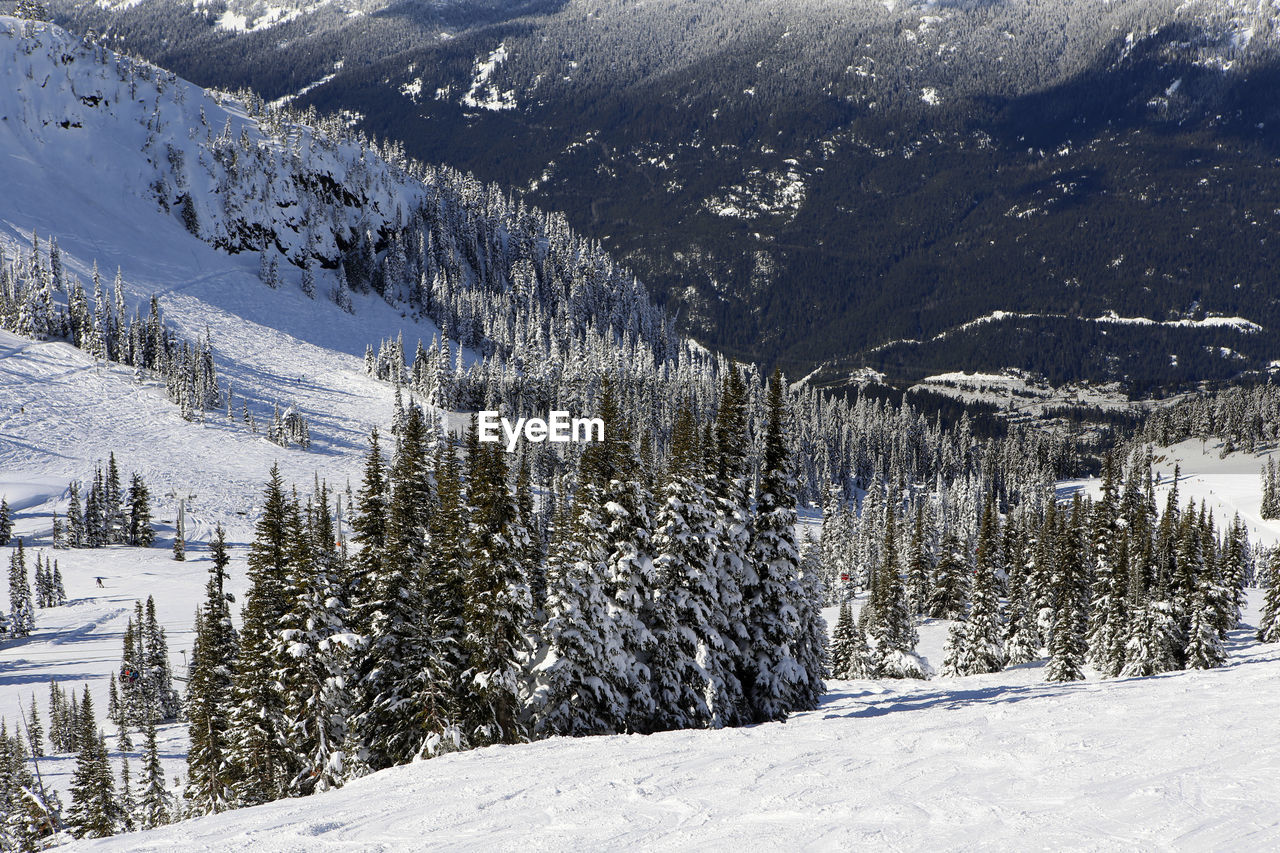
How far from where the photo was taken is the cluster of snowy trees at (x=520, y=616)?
26.6 metres

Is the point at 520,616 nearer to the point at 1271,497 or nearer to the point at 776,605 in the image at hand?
the point at 776,605

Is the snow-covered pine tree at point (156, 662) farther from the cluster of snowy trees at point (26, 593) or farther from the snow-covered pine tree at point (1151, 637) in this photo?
the snow-covered pine tree at point (1151, 637)

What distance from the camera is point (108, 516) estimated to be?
108 m

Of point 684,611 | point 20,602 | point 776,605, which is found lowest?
point 20,602

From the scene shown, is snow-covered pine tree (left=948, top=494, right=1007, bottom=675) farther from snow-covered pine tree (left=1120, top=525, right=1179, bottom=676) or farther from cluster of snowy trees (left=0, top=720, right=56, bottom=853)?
cluster of snowy trees (left=0, top=720, right=56, bottom=853)

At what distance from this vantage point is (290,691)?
1144 inches

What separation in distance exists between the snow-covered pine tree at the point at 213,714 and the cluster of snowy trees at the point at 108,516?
82286 mm

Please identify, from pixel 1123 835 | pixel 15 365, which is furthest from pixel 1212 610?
pixel 15 365

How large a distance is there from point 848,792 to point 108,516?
119 meters

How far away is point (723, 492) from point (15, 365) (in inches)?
6235

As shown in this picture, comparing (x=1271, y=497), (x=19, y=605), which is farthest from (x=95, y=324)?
(x=1271, y=497)

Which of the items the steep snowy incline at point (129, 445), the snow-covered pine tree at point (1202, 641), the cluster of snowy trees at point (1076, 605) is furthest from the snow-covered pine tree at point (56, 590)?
the snow-covered pine tree at point (1202, 641)

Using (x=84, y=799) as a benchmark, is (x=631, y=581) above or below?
above

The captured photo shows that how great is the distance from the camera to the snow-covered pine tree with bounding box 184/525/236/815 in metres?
32.0
